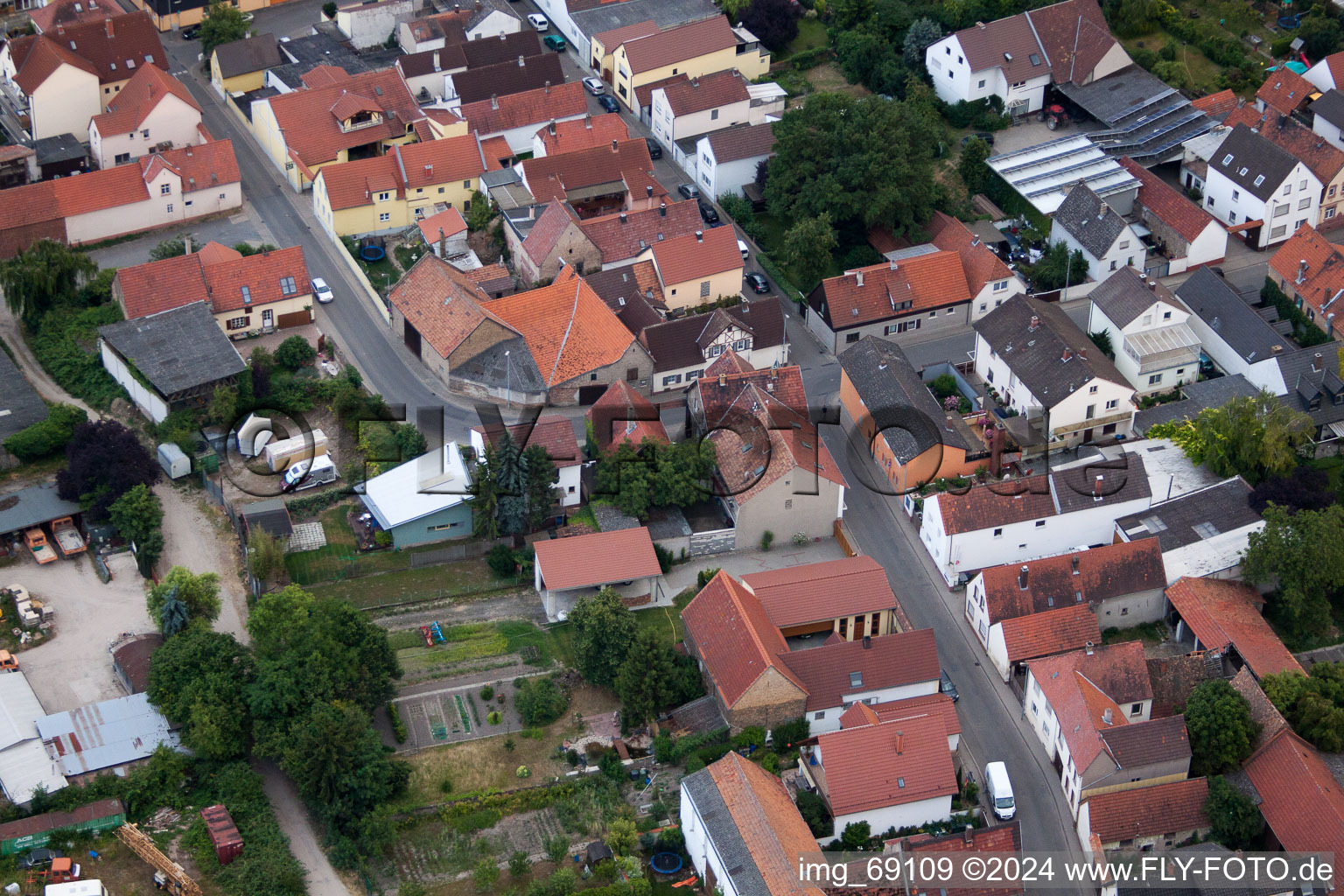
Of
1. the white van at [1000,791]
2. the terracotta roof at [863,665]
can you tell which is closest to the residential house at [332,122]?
the terracotta roof at [863,665]

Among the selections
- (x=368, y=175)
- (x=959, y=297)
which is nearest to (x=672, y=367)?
(x=959, y=297)

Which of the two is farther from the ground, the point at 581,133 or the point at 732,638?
the point at 581,133

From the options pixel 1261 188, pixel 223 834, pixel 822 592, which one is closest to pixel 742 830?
pixel 822 592

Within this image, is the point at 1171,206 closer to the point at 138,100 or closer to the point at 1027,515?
the point at 1027,515

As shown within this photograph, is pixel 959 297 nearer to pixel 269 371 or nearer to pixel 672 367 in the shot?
pixel 672 367

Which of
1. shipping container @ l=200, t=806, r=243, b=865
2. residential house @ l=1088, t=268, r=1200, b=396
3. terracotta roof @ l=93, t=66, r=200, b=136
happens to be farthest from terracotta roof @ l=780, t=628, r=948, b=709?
terracotta roof @ l=93, t=66, r=200, b=136

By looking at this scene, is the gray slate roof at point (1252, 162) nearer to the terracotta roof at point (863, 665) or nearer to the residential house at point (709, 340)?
the residential house at point (709, 340)
